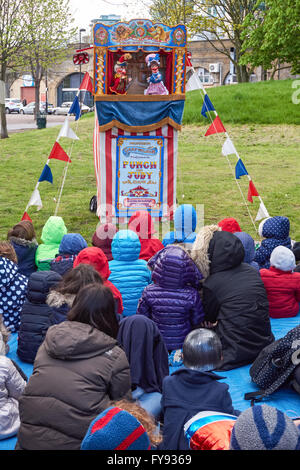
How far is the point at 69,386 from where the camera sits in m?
2.82

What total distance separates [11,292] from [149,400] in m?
2.13

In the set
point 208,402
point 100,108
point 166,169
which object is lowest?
point 208,402

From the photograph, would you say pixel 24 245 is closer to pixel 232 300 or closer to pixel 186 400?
pixel 232 300

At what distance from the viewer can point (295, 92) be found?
→ 20766 mm

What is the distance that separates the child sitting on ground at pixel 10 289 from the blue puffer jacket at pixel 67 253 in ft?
1.43

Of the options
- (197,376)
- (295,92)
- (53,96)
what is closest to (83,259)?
(197,376)

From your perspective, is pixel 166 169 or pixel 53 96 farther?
pixel 53 96

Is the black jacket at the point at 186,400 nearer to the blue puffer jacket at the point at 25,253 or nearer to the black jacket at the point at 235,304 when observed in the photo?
the black jacket at the point at 235,304

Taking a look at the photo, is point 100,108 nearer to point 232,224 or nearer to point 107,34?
point 107,34

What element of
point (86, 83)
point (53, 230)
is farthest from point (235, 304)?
point (86, 83)

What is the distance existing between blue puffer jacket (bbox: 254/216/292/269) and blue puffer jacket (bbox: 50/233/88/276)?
2.26 metres

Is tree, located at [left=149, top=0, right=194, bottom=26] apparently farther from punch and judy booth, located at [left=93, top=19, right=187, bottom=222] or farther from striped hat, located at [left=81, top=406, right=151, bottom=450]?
striped hat, located at [left=81, top=406, right=151, bottom=450]

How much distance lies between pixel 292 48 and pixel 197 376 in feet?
77.1

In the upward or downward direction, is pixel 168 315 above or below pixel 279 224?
below
